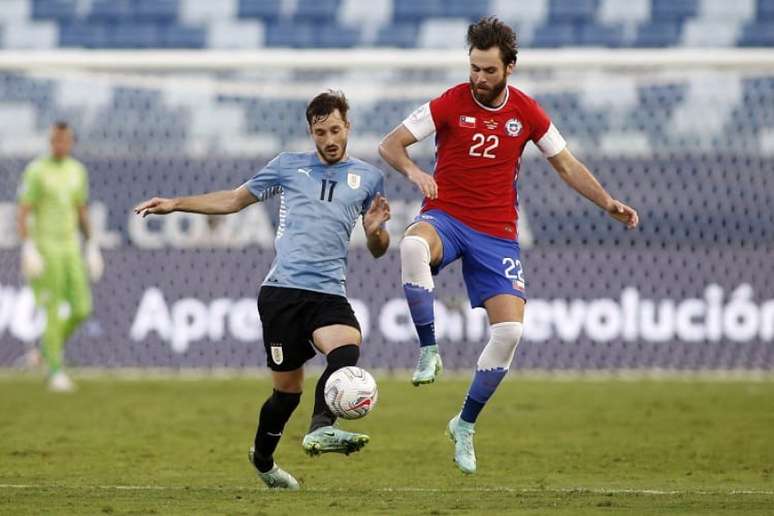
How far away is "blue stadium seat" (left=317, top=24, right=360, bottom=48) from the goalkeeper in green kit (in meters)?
5.25

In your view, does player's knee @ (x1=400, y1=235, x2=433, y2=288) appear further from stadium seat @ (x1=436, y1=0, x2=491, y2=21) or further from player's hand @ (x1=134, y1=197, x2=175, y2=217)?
stadium seat @ (x1=436, y1=0, x2=491, y2=21)

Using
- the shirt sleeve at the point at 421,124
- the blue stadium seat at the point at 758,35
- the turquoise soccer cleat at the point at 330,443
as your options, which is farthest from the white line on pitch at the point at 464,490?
the blue stadium seat at the point at 758,35

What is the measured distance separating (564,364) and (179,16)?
24.0ft

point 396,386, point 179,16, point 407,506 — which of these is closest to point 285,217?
point 407,506

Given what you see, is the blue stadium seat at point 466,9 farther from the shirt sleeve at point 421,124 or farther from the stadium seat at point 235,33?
the shirt sleeve at point 421,124

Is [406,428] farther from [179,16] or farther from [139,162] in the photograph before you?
[179,16]

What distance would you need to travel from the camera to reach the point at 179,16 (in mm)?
18953

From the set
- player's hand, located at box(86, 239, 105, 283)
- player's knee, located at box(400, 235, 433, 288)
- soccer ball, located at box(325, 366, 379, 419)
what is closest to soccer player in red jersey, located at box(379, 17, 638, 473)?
player's knee, located at box(400, 235, 433, 288)

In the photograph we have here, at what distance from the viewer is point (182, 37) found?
18.9 m

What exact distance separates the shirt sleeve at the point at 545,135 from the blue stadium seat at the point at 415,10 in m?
10.9

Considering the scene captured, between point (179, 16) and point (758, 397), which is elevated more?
point (179, 16)

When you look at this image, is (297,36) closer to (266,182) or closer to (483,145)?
(483,145)

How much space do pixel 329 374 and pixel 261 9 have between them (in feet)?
41.4

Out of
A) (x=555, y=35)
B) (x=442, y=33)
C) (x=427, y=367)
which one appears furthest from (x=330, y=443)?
(x=442, y=33)
